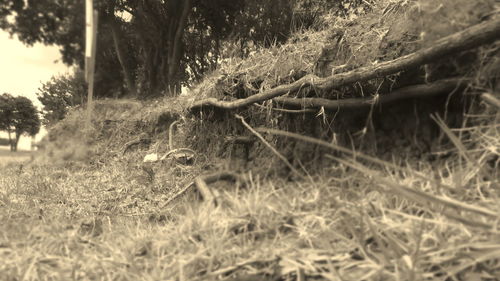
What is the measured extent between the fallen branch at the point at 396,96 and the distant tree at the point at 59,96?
1259mm

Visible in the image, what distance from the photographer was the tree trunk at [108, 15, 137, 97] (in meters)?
1.85

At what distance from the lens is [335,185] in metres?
1.59

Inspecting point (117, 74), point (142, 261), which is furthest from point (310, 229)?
point (117, 74)

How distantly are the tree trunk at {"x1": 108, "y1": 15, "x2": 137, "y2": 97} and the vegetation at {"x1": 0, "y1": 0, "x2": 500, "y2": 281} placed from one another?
31 cm

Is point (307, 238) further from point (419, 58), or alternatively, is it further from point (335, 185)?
point (419, 58)

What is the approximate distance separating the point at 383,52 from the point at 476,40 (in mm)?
659

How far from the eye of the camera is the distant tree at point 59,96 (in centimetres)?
227

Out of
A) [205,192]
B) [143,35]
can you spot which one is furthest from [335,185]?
[143,35]

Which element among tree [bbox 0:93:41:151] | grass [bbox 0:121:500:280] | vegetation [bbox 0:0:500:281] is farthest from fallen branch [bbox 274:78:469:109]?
tree [bbox 0:93:41:151]

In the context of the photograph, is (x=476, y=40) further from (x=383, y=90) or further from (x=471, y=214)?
(x=471, y=214)

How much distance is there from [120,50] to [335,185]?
1219mm

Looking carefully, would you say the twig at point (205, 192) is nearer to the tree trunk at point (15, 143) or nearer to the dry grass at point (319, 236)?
the dry grass at point (319, 236)

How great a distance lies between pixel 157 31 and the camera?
8.01ft

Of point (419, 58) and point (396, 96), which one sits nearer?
point (419, 58)
